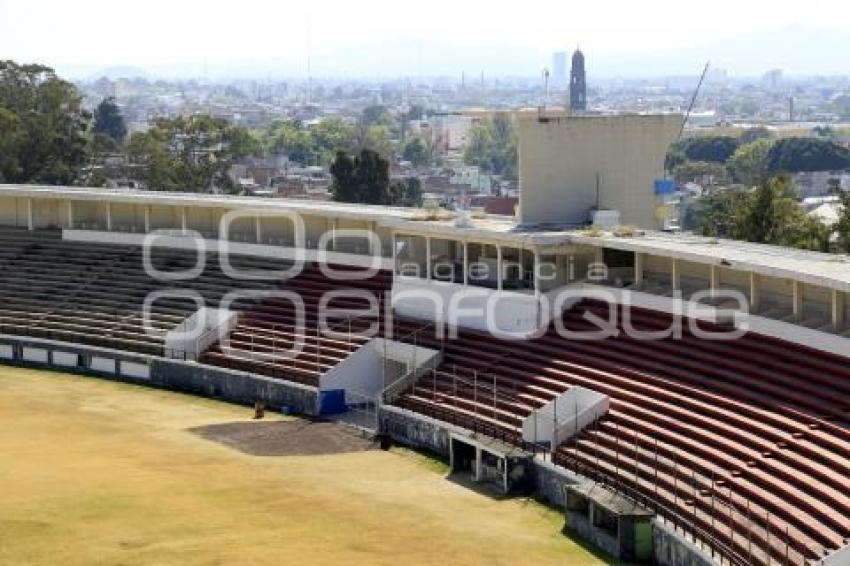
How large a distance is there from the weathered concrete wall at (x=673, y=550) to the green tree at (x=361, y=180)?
6136 centimetres

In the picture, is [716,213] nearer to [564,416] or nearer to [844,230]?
[844,230]

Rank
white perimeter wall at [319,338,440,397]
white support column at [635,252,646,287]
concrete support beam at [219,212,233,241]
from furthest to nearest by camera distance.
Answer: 1. concrete support beam at [219,212,233,241]
2. white perimeter wall at [319,338,440,397]
3. white support column at [635,252,646,287]

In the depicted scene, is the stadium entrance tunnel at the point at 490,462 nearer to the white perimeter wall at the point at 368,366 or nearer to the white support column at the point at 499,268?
the white perimeter wall at the point at 368,366

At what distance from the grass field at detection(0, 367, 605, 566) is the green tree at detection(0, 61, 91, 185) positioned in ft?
172

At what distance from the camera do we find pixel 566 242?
1718 inches

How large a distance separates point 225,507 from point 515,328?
464 inches

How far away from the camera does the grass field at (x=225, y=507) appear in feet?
103

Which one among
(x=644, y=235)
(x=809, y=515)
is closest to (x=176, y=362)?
(x=644, y=235)

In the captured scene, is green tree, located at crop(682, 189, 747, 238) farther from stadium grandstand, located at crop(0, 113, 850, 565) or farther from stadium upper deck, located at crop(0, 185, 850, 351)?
stadium grandstand, located at crop(0, 113, 850, 565)

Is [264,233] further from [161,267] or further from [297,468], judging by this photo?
[297,468]

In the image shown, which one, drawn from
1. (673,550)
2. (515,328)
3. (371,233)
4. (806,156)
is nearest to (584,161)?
(515,328)

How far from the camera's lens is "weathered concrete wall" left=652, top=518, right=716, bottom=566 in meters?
28.5

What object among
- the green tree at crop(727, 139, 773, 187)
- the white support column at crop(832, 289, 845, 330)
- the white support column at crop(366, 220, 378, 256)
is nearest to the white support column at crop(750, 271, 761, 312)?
the white support column at crop(832, 289, 845, 330)

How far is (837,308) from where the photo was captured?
35.3 metres
